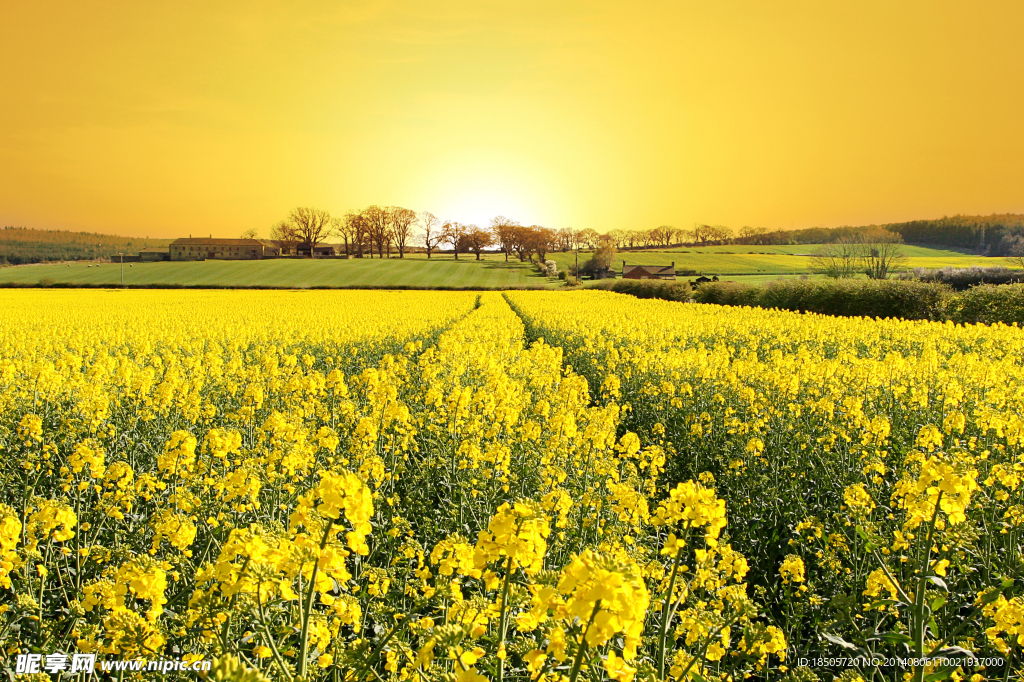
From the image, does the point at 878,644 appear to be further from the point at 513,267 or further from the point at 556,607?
the point at 513,267

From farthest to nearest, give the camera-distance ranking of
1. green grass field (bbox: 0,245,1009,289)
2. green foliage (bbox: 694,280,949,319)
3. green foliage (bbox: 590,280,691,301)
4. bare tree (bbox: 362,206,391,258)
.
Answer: bare tree (bbox: 362,206,391,258) → green grass field (bbox: 0,245,1009,289) → green foliage (bbox: 590,280,691,301) → green foliage (bbox: 694,280,949,319)

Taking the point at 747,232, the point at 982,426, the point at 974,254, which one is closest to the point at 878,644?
the point at 982,426

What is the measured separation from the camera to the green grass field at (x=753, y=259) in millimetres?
88188

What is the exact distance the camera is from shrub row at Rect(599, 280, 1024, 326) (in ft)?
69.6

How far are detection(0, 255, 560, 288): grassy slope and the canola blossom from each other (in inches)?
2563

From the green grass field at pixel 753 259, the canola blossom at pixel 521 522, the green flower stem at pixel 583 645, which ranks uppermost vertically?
the green grass field at pixel 753 259

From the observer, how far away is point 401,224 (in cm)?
10556

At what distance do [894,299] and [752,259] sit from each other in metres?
87.1

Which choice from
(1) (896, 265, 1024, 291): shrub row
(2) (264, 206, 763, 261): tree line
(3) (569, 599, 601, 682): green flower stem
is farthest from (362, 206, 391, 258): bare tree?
(3) (569, 599, 601, 682): green flower stem

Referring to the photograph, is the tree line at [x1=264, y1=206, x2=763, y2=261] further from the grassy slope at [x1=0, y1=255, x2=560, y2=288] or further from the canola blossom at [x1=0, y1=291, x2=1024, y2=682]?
the canola blossom at [x1=0, y1=291, x2=1024, y2=682]

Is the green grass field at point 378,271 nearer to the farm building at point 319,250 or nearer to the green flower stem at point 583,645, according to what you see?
the farm building at point 319,250

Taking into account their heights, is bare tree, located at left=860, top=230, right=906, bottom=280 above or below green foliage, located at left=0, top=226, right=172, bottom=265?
below

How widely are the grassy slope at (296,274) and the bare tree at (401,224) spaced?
41.9 feet

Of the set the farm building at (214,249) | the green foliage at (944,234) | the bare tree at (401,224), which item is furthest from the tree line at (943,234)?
the farm building at (214,249)
